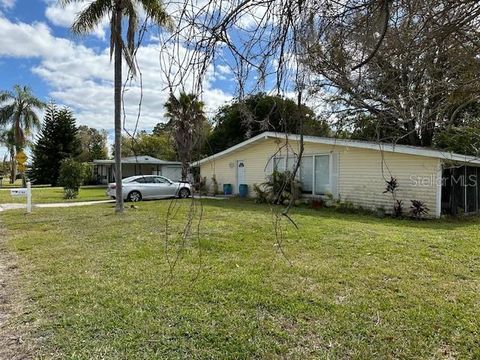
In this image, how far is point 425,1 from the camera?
7.63 ft

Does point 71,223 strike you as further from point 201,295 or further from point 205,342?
point 205,342

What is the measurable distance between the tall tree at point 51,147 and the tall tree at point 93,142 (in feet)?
24.7

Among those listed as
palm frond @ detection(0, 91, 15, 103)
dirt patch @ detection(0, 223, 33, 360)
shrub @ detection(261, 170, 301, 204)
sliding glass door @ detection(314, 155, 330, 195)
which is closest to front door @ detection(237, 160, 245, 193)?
sliding glass door @ detection(314, 155, 330, 195)

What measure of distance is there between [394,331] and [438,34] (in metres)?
2.64

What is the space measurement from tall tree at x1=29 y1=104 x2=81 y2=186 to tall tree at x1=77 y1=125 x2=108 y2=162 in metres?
7.51

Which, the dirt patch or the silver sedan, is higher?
the silver sedan

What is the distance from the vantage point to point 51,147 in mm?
39219

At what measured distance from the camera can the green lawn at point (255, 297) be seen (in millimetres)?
3402

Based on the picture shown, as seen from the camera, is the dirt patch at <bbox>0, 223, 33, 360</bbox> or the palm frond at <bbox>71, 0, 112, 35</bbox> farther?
the palm frond at <bbox>71, 0, 112, 35</bbox>

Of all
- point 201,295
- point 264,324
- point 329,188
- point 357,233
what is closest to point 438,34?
point 264,324

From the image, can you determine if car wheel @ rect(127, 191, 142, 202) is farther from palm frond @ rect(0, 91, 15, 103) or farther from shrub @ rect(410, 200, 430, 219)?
palm frond @ rect(0, 91, 15, 103)

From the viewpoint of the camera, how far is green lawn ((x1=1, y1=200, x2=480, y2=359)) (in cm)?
340

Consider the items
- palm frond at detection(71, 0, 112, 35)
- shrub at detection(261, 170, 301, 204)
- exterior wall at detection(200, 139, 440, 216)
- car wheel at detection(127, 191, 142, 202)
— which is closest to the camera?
shrub at detection(261, 170, 301, 204)

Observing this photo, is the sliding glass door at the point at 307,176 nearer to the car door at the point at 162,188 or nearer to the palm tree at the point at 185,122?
the car door at the point at 162,188
